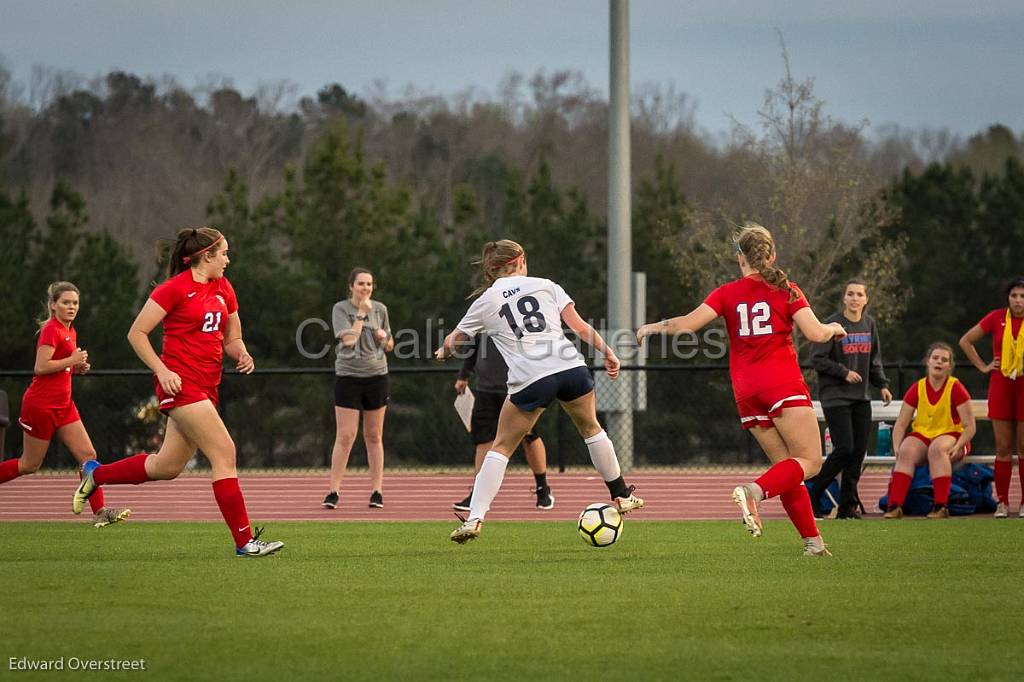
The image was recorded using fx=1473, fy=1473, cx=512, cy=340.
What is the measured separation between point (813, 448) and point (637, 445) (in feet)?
55.7

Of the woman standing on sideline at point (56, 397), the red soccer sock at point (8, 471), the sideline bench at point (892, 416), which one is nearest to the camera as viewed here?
the woman standing on sideline at point (56, 397)

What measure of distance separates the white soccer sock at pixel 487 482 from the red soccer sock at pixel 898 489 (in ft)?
14.6

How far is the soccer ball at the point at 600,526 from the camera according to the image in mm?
9117

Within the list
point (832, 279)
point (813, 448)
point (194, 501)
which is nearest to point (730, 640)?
point (813, 448)

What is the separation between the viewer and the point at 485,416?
12.4 m

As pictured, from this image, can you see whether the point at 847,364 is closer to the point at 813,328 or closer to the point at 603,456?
the point at 603,456

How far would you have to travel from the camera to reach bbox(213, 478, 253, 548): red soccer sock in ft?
27.6

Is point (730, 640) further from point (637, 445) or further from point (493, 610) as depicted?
point (637, 445)

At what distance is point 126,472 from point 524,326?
2.61m

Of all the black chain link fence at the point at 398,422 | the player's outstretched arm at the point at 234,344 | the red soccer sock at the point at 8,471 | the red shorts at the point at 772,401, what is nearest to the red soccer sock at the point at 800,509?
the red shorts at the point at 772,401

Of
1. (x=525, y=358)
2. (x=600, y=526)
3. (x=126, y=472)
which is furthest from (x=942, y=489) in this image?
(x=126, y=472)

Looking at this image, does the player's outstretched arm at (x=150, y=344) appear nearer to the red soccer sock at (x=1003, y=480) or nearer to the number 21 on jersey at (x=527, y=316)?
the number 21 on jersey at (x=527, y=316)

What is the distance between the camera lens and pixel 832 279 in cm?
2672

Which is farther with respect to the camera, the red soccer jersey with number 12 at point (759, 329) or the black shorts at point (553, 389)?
the black shorts at point (553, 389)
